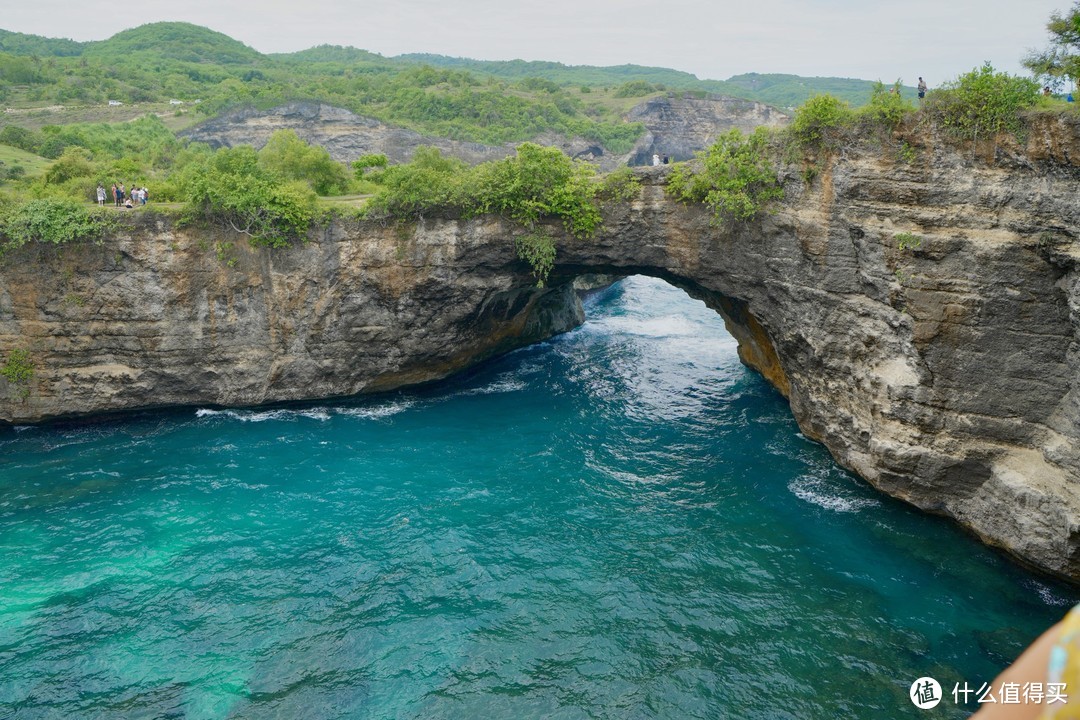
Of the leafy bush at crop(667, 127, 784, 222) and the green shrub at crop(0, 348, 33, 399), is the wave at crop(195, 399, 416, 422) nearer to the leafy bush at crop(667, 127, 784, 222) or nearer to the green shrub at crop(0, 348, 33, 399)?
the green shrub at crop(0, 348, 33, 399)

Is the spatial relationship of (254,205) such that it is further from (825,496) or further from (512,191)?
(825,496)

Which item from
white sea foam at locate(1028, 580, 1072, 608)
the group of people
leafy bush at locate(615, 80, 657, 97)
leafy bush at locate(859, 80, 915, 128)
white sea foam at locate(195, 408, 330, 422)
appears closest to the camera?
white sea foam at locate(1028, 580, 1072, 608)

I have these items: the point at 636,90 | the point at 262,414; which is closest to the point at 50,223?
the point at 262,414

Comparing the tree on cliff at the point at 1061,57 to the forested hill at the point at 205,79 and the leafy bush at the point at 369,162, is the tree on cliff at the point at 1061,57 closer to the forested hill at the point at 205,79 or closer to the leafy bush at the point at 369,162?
the leafy bush at the point at 369,162

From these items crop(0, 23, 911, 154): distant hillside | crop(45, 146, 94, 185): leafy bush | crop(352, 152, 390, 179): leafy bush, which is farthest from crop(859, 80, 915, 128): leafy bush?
crop(0, 23, 911, 154): distant hillside

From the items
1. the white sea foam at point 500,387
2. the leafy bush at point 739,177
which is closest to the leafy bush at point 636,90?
the white sea foam at point 500,387
